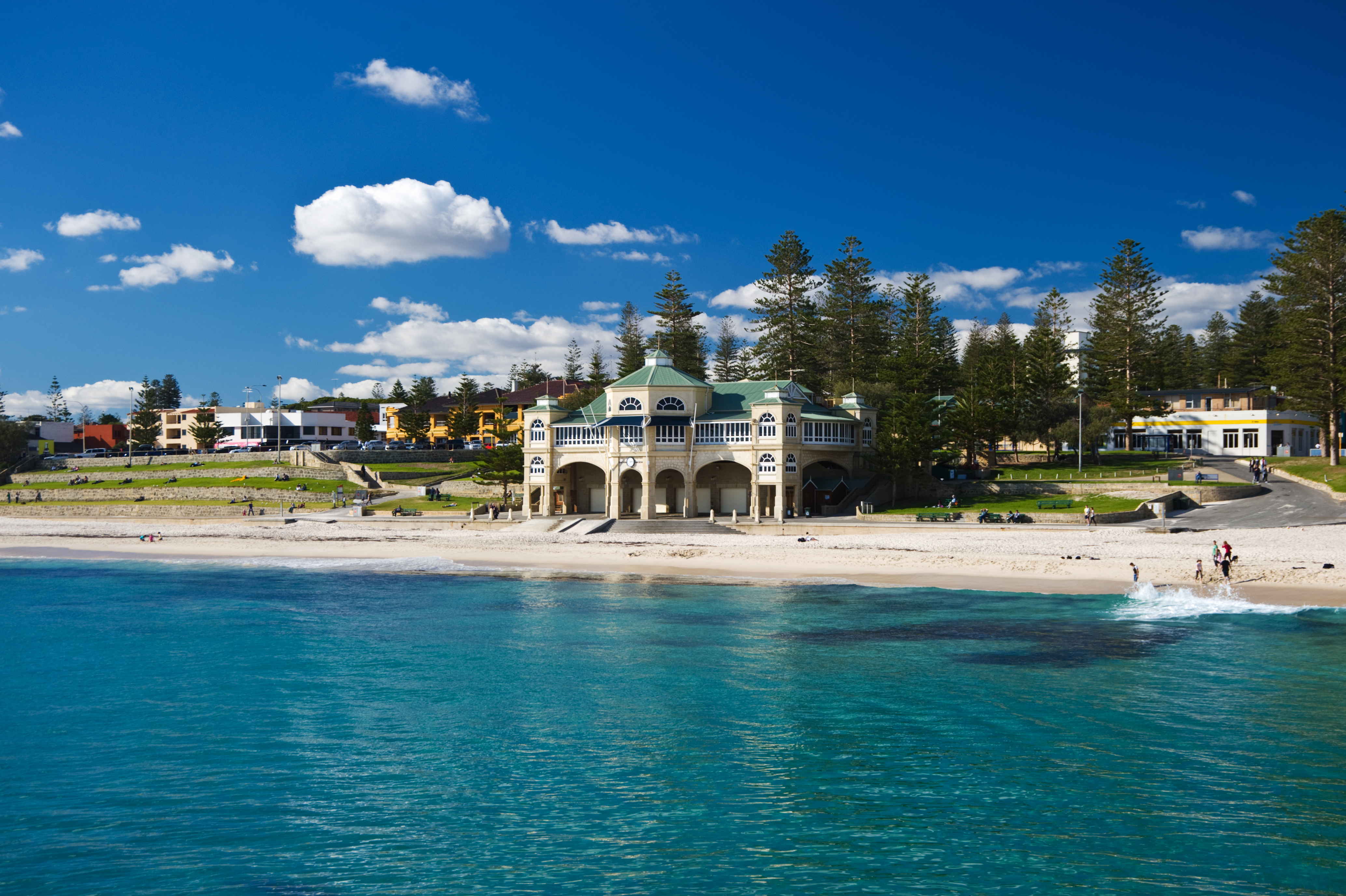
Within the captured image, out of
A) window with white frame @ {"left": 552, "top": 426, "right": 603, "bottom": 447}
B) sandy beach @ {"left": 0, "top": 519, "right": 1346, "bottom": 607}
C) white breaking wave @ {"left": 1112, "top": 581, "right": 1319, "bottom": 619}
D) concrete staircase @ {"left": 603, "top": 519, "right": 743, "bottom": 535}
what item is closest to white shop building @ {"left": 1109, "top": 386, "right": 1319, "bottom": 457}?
sandy beach @ {"left": 0, "top": 519, "right": 1346, "bottom": 607}

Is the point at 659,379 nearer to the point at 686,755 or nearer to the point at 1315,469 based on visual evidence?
the point at 1315,469

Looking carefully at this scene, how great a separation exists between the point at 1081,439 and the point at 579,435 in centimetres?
3489

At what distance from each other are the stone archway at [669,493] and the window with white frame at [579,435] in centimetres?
462

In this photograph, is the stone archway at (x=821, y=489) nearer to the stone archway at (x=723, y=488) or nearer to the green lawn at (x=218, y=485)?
the stone archway at (x=723, y=488)

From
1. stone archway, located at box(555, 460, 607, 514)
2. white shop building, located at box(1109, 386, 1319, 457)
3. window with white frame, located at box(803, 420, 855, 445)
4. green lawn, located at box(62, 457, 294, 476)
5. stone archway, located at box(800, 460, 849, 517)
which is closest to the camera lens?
window with white frame, located at box(803, 420, 855, 445)

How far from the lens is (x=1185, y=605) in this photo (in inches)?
1148

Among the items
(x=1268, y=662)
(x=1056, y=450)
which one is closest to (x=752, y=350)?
(x=1056, y=450)

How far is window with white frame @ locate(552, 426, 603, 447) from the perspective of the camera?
56.4 metres

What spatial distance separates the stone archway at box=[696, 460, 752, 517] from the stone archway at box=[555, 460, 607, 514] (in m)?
6.51

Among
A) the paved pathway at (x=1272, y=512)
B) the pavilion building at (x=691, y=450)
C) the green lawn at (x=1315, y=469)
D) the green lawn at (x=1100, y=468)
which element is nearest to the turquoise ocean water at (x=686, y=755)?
the paved pathway at (x=1272, y=512)

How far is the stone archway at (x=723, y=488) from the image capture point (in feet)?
184

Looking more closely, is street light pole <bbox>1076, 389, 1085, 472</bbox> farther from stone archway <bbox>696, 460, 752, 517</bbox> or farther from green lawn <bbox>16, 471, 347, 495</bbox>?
green lawn <bbox>16, 471, 347, 495</bbox>

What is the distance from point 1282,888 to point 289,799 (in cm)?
1461

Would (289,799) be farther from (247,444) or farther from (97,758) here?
(247,444)
